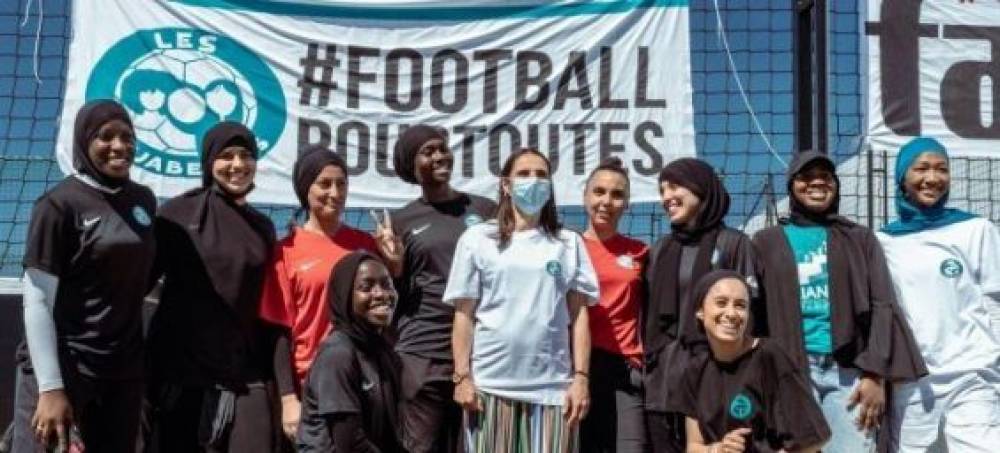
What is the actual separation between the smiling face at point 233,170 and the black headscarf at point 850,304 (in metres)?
2.10

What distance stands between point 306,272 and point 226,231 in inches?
13.7

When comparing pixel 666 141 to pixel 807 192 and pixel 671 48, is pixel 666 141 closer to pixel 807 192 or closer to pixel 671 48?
pixel 671 48

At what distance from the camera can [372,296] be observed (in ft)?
15.7

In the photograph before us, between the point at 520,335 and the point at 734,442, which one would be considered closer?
the point at 734,442

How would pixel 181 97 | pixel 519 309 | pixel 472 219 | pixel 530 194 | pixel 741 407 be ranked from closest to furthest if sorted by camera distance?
1. pixel 741 407
2. pixel 519 309
3. pixel 530 194
4. pixel 472 219
5. pixel 181 97

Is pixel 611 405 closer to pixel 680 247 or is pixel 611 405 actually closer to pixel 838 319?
pixel 680 247

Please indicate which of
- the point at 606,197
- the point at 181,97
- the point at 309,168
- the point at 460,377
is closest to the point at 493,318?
the point at 460,377

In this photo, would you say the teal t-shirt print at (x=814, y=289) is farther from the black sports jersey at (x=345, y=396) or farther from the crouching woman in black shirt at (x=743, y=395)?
the black sports jersey at (x=345, y=396)

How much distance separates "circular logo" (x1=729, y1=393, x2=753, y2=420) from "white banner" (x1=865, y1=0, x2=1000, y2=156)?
2.13 metres

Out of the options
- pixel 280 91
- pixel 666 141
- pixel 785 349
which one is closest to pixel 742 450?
pixel 785 349

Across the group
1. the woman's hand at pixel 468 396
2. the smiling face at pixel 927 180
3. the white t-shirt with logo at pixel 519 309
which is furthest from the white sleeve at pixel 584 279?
the smiling face at pixel 927 180

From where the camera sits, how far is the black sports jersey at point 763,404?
4.87 meters

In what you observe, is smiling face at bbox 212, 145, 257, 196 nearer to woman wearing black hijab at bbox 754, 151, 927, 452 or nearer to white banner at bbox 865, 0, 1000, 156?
woman wearing black hijab at bbox 754, 151, 927, 452

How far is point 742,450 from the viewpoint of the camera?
4828 mm
